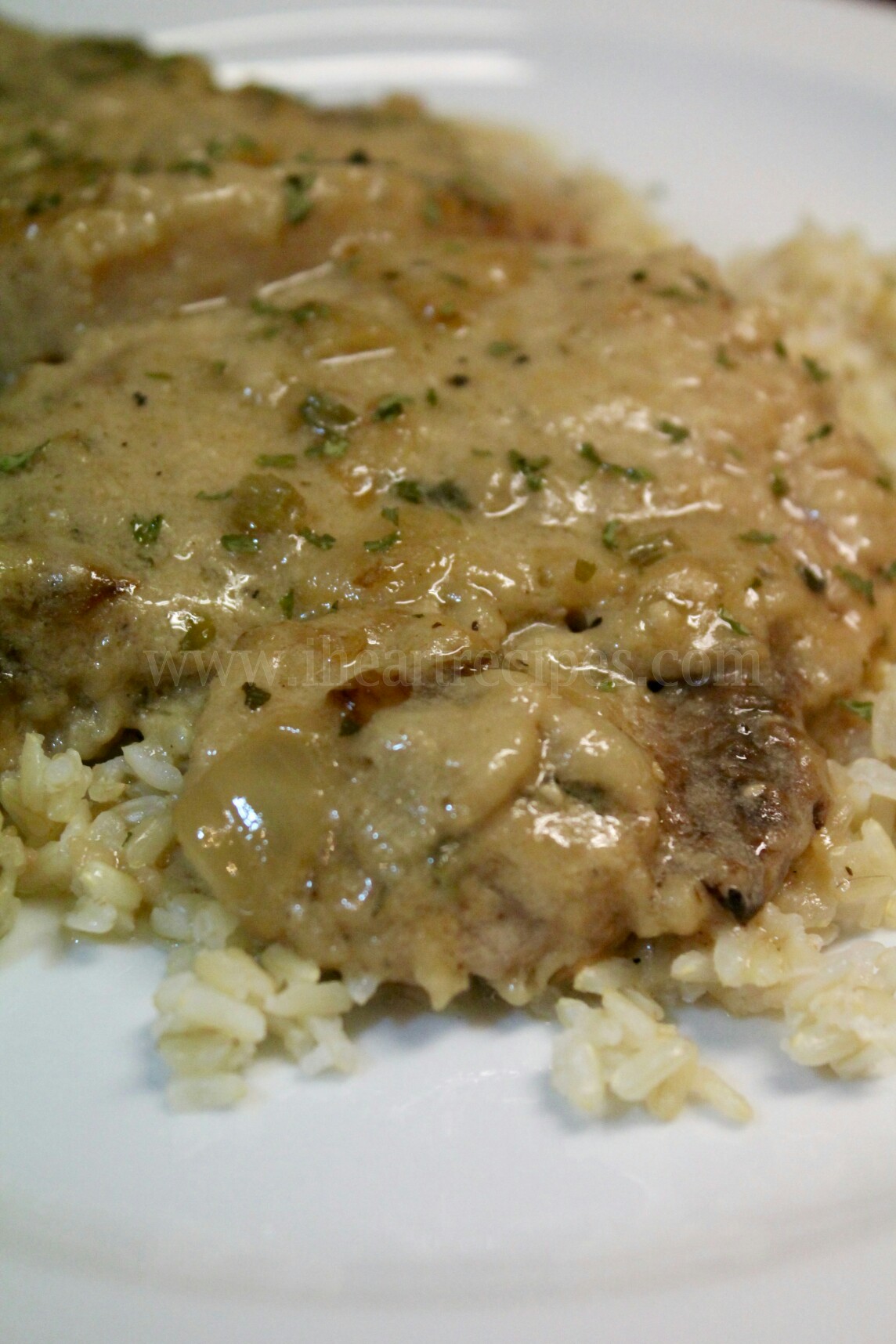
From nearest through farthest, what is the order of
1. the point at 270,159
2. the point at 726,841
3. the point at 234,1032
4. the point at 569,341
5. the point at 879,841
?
the point at 234,1032 < the point at 726,841 < the point at 879,841 < the point at 569,341 < the point at 270,159

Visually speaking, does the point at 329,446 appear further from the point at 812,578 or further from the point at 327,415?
the point at 812,578

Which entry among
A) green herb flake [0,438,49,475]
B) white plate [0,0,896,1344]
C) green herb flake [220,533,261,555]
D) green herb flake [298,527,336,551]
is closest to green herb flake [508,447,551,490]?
green herb flake [298,527,336,551]

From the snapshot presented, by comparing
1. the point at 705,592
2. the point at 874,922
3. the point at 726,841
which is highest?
the point at 705,592

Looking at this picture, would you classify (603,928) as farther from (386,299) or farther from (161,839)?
(386,299)

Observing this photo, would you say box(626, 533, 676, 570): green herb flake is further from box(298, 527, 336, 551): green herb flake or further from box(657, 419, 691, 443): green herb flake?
box(298, 527, 336, 551): green herb flake

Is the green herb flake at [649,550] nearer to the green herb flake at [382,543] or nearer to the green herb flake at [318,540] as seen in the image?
the green herb flake at [382,543]

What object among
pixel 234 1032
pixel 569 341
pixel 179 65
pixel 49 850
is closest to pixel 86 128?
pixel 179 65

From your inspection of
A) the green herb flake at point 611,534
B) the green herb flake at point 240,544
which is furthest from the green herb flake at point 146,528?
the green herb flake at point 611,534
